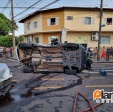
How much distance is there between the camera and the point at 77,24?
23.3 meters

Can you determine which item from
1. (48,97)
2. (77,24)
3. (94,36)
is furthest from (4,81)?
(94,36)

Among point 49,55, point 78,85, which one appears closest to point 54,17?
point 49,55

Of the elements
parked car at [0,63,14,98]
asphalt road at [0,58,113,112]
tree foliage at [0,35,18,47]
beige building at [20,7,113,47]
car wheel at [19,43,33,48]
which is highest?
beige building at [20,7,113,47]

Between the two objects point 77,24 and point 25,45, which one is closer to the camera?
point 25,45

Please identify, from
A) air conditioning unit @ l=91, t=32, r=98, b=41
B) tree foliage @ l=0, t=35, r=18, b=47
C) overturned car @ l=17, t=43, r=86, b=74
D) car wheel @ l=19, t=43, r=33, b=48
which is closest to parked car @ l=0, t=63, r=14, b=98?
car wheel @ l=19, t=43, r=33, b=48

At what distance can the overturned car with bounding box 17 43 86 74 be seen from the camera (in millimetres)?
9500

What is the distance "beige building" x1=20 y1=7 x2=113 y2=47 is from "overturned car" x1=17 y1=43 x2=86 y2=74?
Answer: 533 inches

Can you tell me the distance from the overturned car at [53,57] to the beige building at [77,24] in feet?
44.4

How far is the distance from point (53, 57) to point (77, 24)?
48.1ft

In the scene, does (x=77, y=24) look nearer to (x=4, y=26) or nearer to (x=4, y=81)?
(x=4, y=81)

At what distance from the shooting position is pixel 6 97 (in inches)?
226

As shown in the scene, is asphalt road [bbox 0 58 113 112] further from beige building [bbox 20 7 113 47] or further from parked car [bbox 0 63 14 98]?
beige building [bbox 20 7 113 47]

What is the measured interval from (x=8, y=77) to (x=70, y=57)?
4748 millimetres

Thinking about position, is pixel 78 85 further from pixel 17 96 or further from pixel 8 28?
pixel 8 28
